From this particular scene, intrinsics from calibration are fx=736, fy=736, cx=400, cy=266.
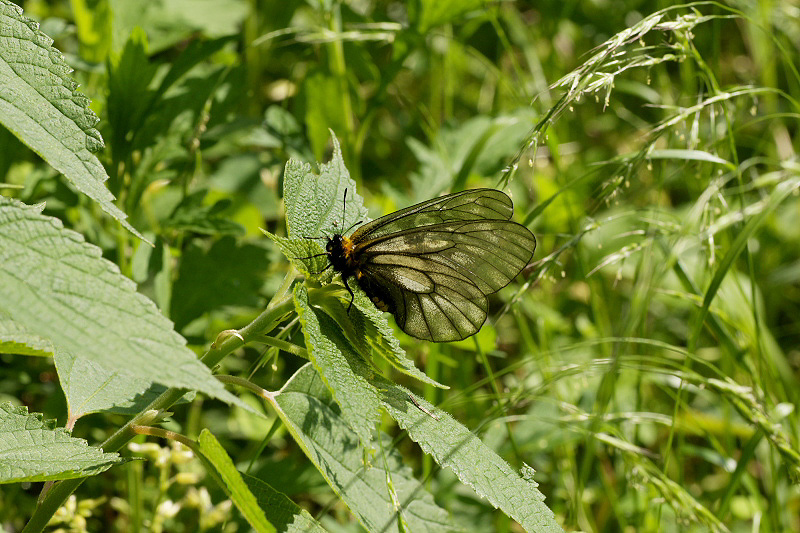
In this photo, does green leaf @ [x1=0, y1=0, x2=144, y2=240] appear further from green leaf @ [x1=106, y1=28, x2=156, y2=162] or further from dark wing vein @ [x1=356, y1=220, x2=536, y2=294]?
green leaf @ [x1=106, y1=28, x2=156, y2=162]

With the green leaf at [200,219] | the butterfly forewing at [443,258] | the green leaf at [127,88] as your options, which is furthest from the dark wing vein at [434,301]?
the green leaf at [127,88]

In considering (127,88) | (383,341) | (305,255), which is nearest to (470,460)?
(383,341)

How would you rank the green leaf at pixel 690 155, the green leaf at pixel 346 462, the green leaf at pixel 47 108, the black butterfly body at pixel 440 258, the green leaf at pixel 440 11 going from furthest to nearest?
the green leaf at pixel 440 11, the green leaf at pixel 690 155, the black butterfly body at pixel 440 258, the green leaf at pixel 346 462, the green leaf at pixel 47 108

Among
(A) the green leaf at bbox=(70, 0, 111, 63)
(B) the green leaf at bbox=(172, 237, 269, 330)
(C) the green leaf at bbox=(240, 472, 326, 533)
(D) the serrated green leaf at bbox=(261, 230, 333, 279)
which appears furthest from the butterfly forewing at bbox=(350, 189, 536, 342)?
(A) the green leaf at bbox=(70, 0, 111, 63)

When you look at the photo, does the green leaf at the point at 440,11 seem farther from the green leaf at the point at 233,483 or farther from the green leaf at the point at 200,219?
the green leaf at the point at 233,483

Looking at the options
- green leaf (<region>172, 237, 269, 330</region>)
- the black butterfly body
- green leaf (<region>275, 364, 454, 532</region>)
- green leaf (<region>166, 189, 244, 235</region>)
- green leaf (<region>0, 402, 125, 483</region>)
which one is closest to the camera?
green leaf (<region>0, 402, 125, 483</region>)
